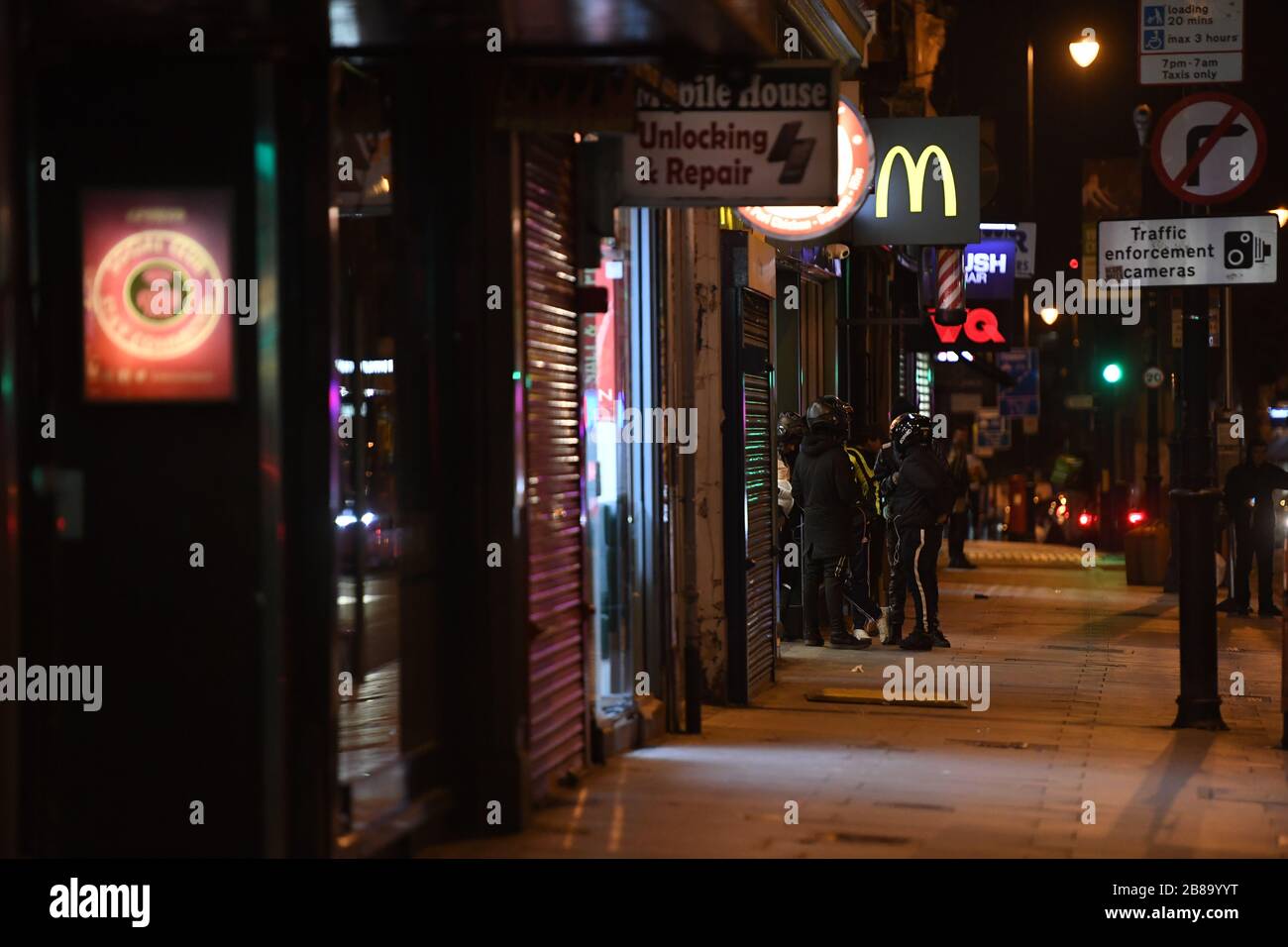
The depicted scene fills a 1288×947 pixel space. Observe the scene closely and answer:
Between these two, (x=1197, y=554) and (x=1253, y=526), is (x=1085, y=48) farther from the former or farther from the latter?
(x=1197, y=554)

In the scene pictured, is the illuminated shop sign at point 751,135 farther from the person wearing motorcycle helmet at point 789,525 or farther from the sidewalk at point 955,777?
the person wearing motorcycle helmet at point 789,525

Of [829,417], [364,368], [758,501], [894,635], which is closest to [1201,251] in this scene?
[758,501]

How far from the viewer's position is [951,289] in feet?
78.7

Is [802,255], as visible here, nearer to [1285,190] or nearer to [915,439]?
[915,439]

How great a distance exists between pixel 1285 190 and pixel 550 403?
4443cm

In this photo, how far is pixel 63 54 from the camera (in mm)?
6621

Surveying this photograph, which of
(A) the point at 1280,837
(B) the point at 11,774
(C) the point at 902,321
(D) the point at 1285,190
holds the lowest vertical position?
(A) the point at 1280,837

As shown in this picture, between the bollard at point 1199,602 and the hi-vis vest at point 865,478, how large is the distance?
474 cm

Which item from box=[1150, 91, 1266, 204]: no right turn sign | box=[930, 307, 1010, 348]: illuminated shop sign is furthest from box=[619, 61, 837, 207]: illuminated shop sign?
box=[930, 307, 1010, 348]: illuminated shop sign

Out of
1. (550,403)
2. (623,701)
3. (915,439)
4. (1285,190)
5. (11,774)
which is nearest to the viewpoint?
(11,774)

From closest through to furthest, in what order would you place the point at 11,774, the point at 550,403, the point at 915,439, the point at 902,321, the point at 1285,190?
the point at 11,774, the point at 550,403, the point at 915,439, the point at 902,321, the point at 1285,190

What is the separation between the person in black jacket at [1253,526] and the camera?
20.2m

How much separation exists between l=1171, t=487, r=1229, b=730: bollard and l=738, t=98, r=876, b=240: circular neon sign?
2.97m
